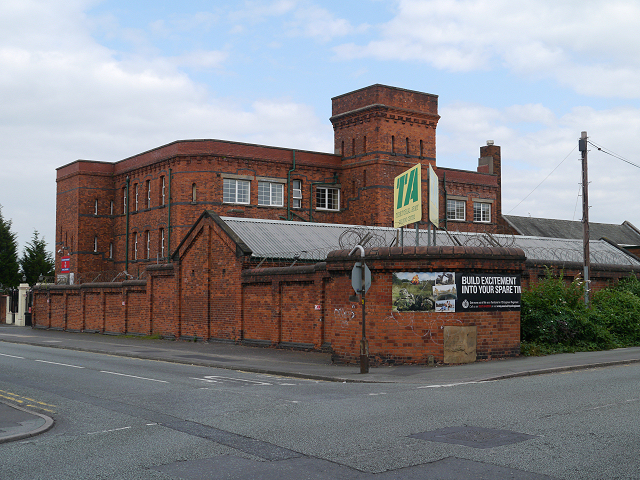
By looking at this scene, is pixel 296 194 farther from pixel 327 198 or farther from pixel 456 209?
pixel 456 209

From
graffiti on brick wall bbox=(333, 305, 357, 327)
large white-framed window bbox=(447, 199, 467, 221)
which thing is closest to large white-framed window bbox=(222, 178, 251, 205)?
large white-framed window bbox=(447, 199, 467, 221)

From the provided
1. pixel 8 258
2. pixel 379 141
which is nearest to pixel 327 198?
pixel 379 141

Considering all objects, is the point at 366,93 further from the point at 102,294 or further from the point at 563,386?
the point at 563,386

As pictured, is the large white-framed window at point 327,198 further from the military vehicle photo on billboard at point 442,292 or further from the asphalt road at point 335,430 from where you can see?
the asphalt road at point 335,430

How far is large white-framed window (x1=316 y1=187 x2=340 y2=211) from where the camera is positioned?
48500mm

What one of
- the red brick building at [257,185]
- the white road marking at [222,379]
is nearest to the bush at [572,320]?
the white road marking at [222,379]

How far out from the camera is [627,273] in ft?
86.7

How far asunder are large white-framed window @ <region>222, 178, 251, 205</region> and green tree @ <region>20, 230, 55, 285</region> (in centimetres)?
3546

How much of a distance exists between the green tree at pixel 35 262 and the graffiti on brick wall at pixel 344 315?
59244 millimetres

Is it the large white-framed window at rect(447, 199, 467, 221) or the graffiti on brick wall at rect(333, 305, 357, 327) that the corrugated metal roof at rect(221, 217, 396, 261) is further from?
the large white-framed window at rect(447, 199, 467, 221)

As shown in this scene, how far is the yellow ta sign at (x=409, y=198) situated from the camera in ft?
66.6

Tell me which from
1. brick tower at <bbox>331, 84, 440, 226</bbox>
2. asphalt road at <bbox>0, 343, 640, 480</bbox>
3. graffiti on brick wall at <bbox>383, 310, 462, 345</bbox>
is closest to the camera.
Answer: asphalt road at <bbox>0, 343, 640, 480</bbox>

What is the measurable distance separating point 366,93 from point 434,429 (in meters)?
39.8

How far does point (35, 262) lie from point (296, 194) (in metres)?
37.7
